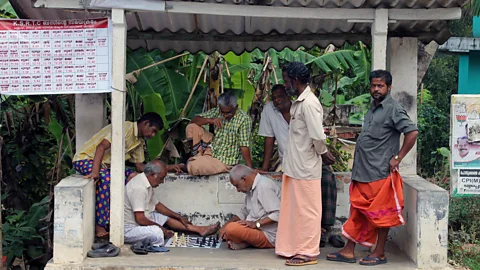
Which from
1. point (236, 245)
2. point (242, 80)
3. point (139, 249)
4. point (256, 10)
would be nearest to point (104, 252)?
point (139, 249)

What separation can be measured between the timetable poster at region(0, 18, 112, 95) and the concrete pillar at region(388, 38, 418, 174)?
295 cm

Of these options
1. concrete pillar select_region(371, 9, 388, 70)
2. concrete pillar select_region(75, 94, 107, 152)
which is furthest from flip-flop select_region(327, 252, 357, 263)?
concrete pillar select_region(75, 94, 107, 152)

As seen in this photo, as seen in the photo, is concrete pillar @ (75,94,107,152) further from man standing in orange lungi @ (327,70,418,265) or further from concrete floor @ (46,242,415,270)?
man standing in orange lungi @ (327,70,418,265)

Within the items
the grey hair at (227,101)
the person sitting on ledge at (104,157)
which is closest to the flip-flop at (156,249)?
the person sitting on ledge at (104,157)

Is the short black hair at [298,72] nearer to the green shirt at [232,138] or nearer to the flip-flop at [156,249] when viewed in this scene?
the green shirt at [232,138]

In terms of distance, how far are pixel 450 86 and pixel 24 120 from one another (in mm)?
13615

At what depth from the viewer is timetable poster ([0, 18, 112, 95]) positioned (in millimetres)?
5250

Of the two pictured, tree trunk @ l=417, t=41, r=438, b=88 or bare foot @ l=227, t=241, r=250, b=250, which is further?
tree trunk @ l=417, t=41, r=438, b=88

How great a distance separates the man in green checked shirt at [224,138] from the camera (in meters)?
6.32

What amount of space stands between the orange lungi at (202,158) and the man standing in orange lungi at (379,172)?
1.70 meters

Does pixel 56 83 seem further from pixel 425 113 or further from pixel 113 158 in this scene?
pixel 425 113

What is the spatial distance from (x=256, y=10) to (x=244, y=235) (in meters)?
2.03

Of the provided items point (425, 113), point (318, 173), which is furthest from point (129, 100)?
point (425, 113)

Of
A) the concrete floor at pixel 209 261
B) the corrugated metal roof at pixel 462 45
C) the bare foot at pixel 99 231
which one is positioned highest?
the corrugated metal roof at pixel 462 45
